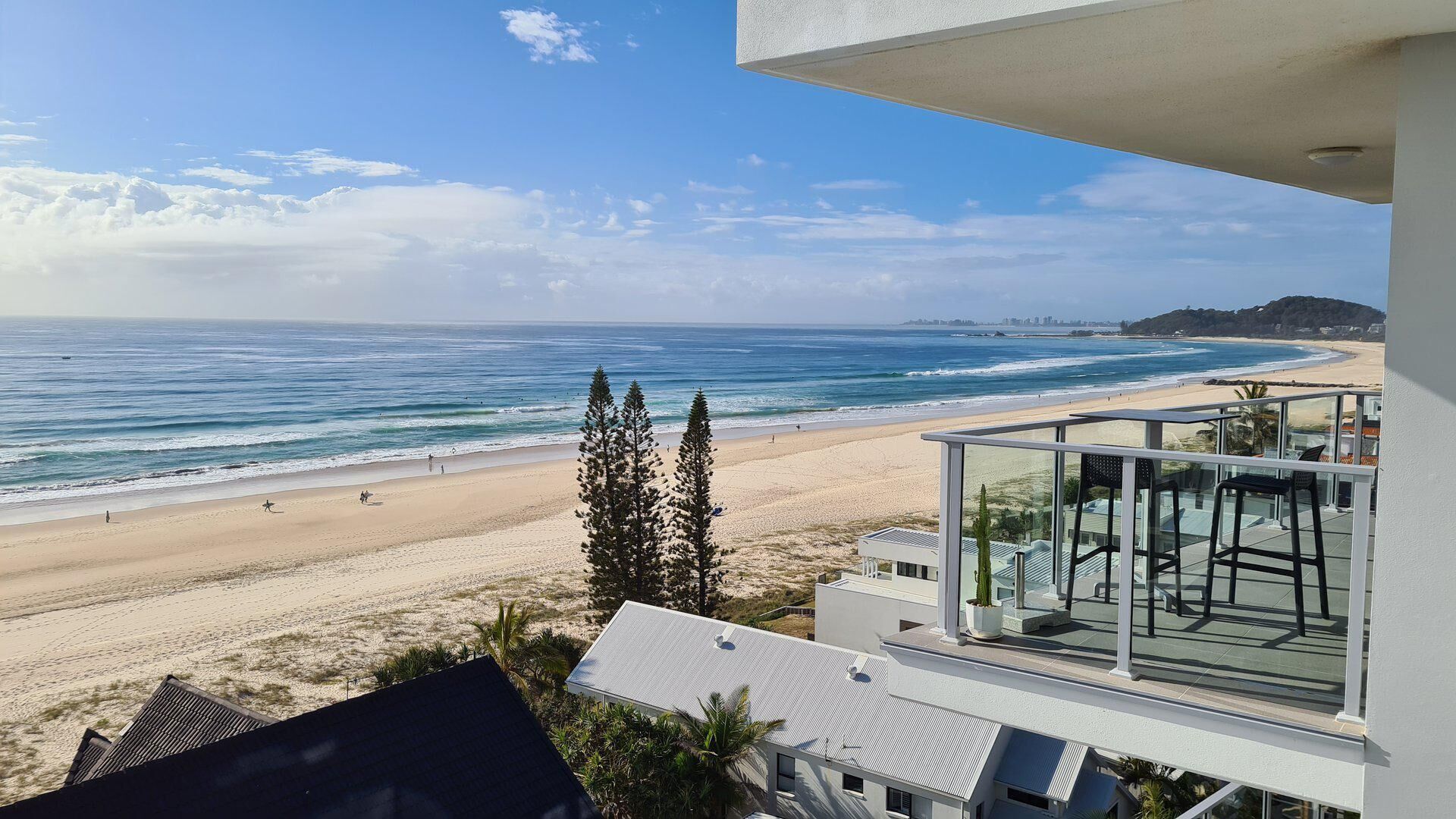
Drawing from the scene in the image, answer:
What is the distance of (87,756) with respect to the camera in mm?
11273

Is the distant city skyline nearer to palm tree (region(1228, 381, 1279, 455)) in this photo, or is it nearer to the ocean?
the ocean

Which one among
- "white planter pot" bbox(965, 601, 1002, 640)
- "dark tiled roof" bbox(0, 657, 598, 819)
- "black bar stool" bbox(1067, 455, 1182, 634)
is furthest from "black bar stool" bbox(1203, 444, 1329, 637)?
"dark tiled roof" bbox(0, 657, 598, 819)

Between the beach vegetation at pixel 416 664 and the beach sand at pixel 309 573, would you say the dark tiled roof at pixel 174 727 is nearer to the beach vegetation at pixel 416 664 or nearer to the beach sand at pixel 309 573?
the beach vegetation at pixel 416 664

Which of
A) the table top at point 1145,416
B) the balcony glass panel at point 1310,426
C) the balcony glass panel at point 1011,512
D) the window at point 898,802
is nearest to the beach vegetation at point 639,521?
the window at point 898,802

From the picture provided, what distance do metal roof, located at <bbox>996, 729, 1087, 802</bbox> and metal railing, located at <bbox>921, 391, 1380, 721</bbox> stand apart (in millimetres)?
8141

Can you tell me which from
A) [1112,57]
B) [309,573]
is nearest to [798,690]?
[1112,57]

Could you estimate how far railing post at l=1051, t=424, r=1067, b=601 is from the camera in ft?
12.1

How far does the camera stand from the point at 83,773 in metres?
10.8

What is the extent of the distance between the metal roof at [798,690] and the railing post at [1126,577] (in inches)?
297

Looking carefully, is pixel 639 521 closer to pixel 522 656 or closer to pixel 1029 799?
pixel 522 656

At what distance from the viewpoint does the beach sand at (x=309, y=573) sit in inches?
659

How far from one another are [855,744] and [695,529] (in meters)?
9.50

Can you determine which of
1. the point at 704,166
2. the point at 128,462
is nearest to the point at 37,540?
the point at 128,462

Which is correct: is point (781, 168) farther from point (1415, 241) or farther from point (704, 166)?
point (1415, 241)
